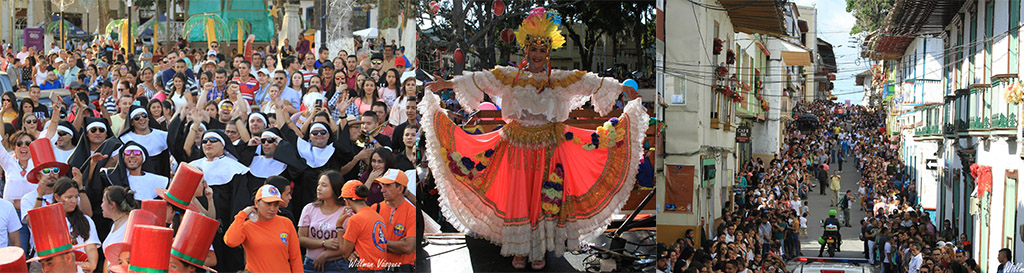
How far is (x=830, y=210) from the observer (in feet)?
25.7

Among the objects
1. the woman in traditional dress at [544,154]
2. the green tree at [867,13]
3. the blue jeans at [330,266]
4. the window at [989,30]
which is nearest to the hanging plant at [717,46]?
the woman in traditional dress at [544,154]

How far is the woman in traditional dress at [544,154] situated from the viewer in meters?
4.36

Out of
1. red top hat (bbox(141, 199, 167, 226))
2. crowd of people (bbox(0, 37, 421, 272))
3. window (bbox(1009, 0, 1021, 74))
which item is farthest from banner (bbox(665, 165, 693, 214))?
window (bbox(1009, 0, 1021, 74))

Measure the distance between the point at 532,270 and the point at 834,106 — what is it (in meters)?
5.12

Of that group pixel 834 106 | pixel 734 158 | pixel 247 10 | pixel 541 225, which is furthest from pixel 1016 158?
pixel 247 10

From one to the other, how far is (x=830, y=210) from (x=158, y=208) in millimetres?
5335

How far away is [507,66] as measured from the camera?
4.43 m

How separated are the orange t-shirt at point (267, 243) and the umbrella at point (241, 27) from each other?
12.9ft

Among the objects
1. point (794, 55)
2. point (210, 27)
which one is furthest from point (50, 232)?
point (794, 55)

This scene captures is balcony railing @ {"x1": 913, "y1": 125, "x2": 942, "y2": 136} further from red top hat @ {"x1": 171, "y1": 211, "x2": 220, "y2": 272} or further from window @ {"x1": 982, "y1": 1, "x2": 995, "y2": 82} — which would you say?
red top hat @ {"x1": 171, "y1": 211, "x2": 220, "y2": 272}

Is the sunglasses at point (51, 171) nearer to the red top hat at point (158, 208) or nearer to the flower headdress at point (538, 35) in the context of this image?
the red top hat at point (158, 208)

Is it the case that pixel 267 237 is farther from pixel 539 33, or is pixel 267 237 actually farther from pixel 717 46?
pixel 717 46

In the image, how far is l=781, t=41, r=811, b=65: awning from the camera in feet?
19.6

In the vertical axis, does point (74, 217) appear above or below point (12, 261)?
above
